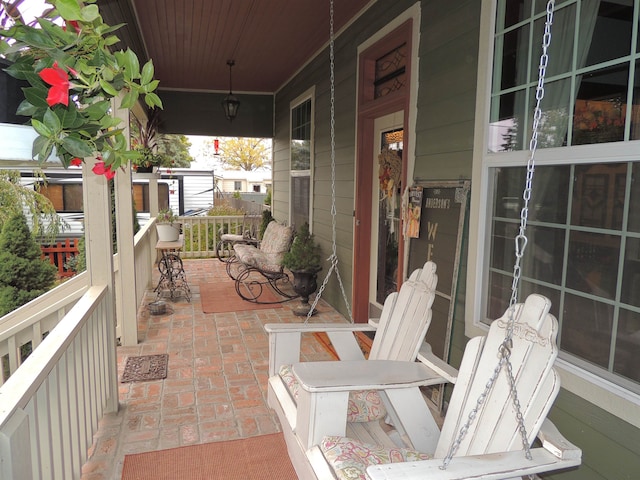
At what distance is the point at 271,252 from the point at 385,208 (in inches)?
86.8

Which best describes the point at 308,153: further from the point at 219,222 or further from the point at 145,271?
the point at 219,222

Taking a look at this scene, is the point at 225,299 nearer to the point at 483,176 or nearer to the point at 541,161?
the point at 483,176

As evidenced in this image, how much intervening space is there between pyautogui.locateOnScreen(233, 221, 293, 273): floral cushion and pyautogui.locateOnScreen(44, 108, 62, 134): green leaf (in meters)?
4.54

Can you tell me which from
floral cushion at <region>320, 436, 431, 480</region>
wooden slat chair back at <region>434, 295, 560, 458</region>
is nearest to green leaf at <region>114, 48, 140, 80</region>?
floral cushion at <region>320, 436, 431, 480</region>

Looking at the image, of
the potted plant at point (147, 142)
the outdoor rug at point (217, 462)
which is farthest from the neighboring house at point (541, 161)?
the potted plant at point (147, 142)

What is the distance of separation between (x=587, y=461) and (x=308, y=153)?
5112 millimetres

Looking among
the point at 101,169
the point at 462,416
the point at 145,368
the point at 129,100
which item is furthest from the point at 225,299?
the point at 129,100

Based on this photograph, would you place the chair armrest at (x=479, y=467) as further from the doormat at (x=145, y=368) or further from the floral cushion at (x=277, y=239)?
the floral cushion at (x=277, y=239)

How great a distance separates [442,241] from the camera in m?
3.04

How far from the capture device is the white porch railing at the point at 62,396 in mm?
1270

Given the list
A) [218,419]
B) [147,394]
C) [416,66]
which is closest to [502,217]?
[416,66]

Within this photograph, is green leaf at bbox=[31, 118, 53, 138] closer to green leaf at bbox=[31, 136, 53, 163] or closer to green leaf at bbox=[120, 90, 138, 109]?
green leaf at bbox=[31, 136, 53, 163]

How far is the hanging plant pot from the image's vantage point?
5.77 m

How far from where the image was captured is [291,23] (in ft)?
15.6
